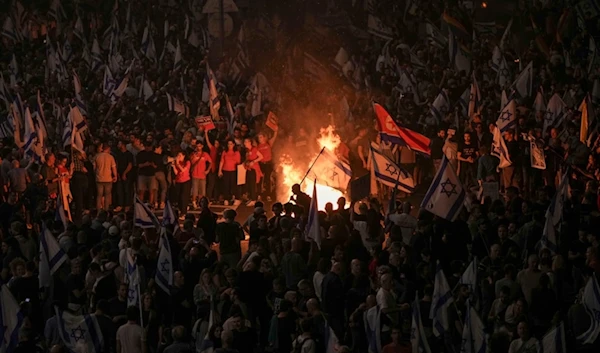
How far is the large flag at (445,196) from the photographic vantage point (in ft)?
74.4

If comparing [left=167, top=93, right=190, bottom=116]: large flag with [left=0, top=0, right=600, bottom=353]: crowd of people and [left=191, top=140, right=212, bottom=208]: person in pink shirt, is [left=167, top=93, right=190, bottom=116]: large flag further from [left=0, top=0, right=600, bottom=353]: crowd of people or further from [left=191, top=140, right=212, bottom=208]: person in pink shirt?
[left=191, top=140, right=212, bottom=208]: person in pink shirt

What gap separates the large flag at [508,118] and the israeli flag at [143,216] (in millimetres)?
8750

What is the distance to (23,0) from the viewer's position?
2140 inches

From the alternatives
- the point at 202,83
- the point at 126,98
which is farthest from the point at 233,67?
the point at 126,98

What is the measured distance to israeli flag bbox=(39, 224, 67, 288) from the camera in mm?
21766

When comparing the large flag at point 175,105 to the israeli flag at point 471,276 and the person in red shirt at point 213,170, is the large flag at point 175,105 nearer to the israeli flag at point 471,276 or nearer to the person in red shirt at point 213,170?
the person in red shirt at point 213,170

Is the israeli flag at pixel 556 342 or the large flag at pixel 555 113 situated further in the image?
the large flag at pixel 555 113

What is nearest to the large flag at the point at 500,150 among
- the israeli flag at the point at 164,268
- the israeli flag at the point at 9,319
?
the israeli flag at the point at 164,268

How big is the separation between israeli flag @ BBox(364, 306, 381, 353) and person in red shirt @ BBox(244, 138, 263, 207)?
43.4 ft

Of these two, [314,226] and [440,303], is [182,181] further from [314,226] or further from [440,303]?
[440,303]

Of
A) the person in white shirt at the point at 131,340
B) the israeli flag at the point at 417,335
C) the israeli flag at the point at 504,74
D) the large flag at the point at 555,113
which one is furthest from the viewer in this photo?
the israeli flag at the point at 504,74

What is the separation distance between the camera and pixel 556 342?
17938 mm

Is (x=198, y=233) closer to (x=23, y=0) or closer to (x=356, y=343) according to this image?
(x=356, y=343)

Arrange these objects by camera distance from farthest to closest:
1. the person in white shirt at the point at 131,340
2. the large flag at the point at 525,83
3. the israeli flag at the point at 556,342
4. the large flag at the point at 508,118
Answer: the large flag at the point at 525,83
the large flag at the point at 508,118
the person in white shirt at the point at 131,340
the israeli flag at the point at 556,342
